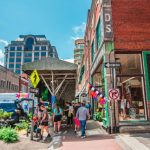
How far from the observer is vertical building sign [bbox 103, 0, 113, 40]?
14867 mm

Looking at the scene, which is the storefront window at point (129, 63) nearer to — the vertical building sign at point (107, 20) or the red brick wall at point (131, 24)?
the red brick wall at point (131, 24)

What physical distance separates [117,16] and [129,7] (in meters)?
1.02

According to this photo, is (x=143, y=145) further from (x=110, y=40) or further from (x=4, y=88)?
(x=4, y=88)

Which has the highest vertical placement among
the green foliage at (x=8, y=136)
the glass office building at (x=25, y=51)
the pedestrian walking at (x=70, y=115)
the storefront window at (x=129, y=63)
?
the glass office building at (x=25, y=51)

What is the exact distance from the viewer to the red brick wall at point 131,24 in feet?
48.8

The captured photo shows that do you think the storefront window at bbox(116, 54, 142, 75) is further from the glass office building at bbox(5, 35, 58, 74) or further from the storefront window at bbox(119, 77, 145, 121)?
the glass office building at bbox(5, 35, 58, 74)

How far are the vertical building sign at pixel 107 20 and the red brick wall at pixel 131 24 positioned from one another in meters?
0.29

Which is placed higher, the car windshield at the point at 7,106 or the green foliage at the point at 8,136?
the car windshield at the point at 7,106

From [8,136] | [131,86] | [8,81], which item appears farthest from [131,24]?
[8,81]

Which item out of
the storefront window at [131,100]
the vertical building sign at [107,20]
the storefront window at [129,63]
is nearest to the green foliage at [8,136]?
the storefront window at [131,100]

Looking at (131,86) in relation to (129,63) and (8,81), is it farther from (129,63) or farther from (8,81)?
(8,81)

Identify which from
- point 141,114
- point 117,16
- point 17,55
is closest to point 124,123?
point 141,114

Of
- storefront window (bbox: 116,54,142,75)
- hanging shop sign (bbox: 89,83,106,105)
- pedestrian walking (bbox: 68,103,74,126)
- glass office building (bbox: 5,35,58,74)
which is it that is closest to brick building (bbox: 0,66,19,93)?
pedestrian walking (bbox: 68,103,74,126)

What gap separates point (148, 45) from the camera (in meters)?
14.9
